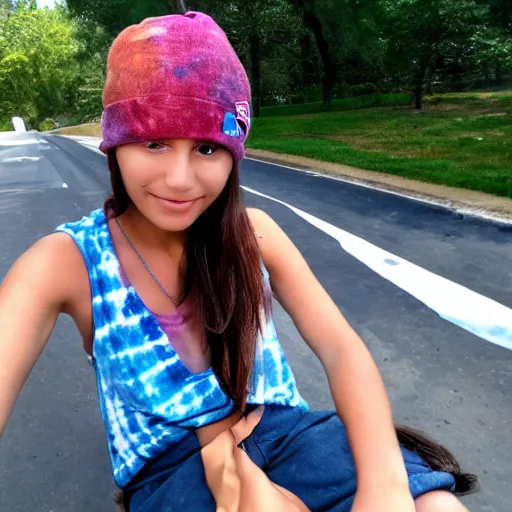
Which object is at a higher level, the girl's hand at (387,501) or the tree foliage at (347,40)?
the tree foliage at (347,40)

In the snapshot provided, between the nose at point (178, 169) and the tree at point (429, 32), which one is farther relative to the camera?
the tree at point (429, 32)

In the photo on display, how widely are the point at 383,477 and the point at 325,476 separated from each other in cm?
16

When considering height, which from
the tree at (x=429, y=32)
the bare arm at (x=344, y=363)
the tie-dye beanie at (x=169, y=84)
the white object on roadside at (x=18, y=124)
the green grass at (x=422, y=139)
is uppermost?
the tree at (x=429, y=32)

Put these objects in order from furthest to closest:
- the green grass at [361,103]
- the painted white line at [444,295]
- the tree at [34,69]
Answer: the tree at [34,69] < the green grass at [361,103] < the painted white line at [444,295]

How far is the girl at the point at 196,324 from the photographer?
125 centimetres

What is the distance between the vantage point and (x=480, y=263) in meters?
4.45

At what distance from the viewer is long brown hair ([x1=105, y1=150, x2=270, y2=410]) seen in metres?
1.42

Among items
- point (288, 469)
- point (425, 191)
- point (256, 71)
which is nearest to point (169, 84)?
point (288, 469)

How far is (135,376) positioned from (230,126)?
0.58 metres

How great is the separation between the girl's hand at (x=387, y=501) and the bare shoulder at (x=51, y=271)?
0.75 meters

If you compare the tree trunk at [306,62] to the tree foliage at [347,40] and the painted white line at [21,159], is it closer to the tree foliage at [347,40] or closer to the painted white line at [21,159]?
the tree foliage at [347,40]

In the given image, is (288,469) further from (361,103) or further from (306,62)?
(306,62)

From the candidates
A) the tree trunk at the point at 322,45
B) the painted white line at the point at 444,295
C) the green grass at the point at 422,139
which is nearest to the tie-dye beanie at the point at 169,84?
the painted white line at the point at 444,295

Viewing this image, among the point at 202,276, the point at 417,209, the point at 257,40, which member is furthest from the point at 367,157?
the point at 257,40
